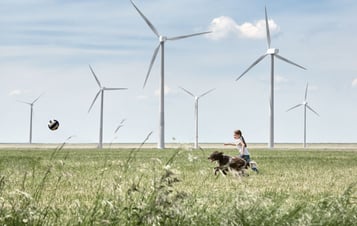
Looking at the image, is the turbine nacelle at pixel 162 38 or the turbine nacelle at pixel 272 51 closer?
the turbine nacelle at pixel 162 38

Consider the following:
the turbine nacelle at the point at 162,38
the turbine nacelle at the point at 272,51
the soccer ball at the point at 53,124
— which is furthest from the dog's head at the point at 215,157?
the turbine nacelle at the point at 272,51

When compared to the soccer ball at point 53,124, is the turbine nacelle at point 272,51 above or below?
above

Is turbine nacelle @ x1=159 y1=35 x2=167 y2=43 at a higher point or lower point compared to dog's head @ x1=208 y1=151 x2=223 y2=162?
higher

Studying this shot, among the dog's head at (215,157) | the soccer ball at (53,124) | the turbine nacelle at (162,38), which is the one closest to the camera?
the dog's head at (215,157)

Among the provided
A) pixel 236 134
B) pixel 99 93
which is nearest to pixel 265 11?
pixel 99 93

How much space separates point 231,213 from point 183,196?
104 centimetres

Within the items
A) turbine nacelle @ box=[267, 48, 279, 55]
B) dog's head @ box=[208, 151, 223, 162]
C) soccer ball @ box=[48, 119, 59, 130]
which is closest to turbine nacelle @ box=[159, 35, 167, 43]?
turbine nacelle @ box=[267, 48, 279, 55]

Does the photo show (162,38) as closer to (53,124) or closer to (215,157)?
(53,124)

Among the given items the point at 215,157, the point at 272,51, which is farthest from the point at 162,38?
the point at 215,157

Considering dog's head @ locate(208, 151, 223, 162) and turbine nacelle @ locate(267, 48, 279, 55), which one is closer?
dog's head @ locate(208, 151, 223, 162)

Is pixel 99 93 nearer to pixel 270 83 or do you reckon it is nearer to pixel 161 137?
pixel 161 137

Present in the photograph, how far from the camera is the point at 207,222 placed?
22.5 ft

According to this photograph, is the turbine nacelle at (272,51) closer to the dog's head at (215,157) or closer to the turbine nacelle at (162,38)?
the turbine nacelle at (162,38)

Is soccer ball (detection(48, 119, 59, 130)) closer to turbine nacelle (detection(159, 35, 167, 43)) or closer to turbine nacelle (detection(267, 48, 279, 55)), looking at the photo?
turbine nacelle (detection(159, 35, 167, 43))
